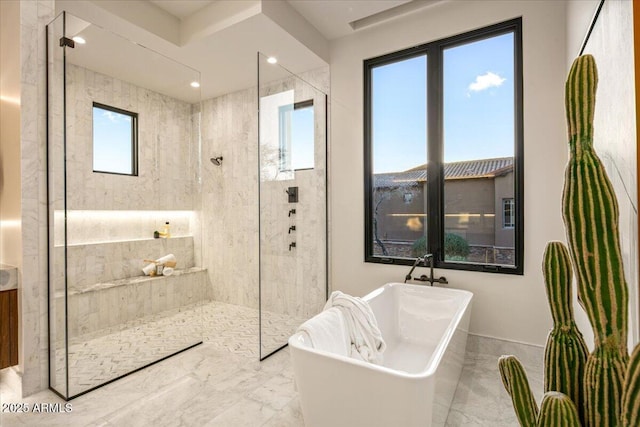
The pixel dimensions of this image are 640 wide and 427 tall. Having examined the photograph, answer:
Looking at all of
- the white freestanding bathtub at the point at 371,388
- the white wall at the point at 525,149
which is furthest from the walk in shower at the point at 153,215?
the white freestanding bathtub at the point at 371,388

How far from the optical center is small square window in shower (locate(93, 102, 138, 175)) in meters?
2.66

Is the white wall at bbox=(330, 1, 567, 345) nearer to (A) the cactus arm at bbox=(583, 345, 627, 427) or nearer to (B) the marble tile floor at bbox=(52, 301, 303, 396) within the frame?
(B) the marble tile floor at bbox=(52, 301, 303, 396)

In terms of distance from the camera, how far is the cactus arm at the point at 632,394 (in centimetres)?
64

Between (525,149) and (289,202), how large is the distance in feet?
6.90

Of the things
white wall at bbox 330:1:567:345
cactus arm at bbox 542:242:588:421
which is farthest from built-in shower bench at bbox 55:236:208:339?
cactus arm at bbox 542:242:588:421

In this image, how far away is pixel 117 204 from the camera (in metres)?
2.79

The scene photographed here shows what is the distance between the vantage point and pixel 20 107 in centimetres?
226

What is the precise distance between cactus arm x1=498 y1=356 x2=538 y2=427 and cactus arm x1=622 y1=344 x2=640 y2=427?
0.85 feet

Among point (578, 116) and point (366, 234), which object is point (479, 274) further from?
point (578, 116)

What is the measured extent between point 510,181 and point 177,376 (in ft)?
10.5

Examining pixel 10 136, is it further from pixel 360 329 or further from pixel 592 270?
pixel 592 270

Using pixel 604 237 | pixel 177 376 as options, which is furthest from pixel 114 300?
pixel 604 237

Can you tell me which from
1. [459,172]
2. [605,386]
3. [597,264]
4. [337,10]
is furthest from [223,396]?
[337,10]

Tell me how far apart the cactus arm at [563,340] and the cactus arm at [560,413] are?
0.34 feet
